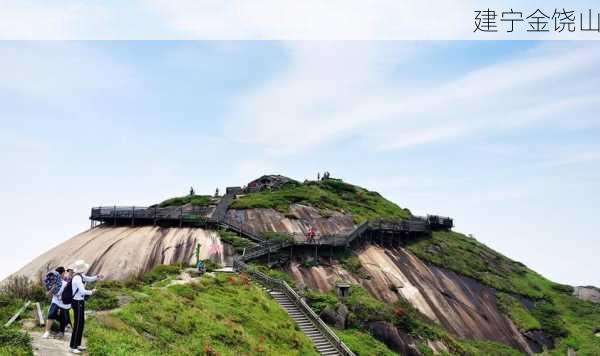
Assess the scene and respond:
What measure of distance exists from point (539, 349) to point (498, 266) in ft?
70.9

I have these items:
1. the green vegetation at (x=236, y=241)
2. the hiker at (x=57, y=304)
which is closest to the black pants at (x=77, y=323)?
the hiker at (x=57, y=304)

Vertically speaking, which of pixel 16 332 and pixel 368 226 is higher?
pixel 368 226

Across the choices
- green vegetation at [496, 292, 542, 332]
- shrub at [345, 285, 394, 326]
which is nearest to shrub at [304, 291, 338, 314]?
shrub at [345, 285, 394, 326]

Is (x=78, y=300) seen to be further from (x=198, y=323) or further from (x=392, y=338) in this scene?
(x=392, y=338)

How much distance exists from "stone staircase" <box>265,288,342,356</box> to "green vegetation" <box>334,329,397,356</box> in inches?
78.8

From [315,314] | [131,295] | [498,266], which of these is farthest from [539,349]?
[131,295]

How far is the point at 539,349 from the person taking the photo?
206ft

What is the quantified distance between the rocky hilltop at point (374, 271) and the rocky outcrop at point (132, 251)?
0.43 feet

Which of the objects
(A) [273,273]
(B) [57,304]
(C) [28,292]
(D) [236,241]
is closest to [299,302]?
(A) [273,273]

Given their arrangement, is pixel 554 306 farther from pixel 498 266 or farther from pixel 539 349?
pixel 539 349

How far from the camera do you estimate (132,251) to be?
54.2m

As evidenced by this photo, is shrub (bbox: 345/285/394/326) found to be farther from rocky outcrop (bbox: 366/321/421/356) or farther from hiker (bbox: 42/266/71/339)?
hiker (bbox: 42/266/71/339)

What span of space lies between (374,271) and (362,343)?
1927cm

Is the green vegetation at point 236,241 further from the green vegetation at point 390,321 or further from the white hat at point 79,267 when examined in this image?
the white hat at point 79,267
